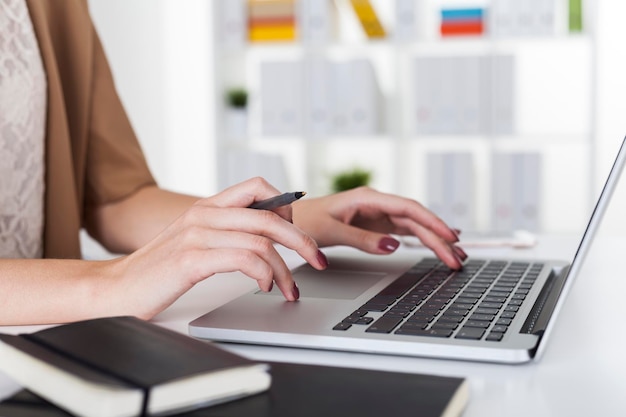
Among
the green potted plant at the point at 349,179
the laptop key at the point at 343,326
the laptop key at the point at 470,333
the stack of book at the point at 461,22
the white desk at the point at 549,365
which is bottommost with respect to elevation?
the green potted plant at the point at 349,179

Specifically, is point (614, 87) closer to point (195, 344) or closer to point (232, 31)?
point (232, 31)

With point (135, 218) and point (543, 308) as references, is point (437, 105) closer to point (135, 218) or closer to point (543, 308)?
point (135, 218)

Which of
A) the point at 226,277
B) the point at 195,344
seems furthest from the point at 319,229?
the point at 195,344

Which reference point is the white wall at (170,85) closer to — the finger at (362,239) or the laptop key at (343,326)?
the finger at (362,239)

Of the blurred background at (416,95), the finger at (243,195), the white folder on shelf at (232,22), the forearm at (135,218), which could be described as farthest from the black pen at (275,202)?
the white folder on shelf at (232,22)

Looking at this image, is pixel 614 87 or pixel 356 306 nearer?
pixel 356 306

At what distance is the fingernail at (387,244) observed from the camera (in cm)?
103

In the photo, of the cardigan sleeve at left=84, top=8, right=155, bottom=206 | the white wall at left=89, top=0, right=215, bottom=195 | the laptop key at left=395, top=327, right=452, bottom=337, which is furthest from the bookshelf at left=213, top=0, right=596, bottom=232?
the laptop key at left=395, top=327, right=452, bottom=337

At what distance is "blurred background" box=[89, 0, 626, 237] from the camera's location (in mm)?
3120

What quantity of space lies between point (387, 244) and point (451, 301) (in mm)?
228

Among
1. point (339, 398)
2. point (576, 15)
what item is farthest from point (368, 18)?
point (339, 398)

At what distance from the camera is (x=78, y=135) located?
140 centimetres

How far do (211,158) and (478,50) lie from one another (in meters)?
1.22

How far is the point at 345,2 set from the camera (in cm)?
337
